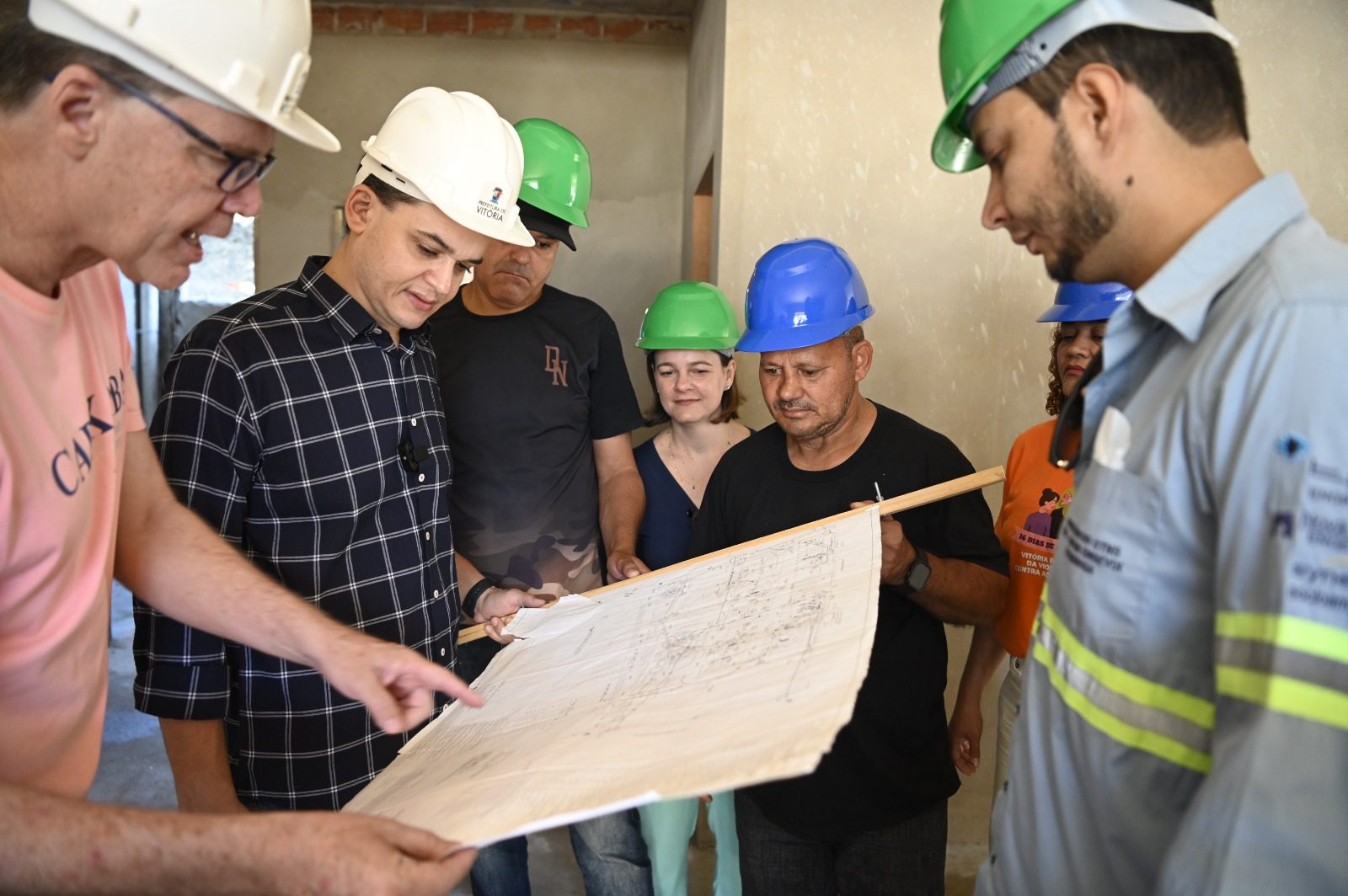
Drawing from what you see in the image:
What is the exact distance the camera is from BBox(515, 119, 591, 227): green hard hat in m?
2.88

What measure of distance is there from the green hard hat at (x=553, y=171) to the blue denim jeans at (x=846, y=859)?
178cm

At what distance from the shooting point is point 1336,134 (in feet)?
11.0

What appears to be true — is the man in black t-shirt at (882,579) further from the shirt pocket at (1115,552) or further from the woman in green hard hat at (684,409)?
the shirt pocket at (1115,552)

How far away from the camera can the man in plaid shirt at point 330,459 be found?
179cm

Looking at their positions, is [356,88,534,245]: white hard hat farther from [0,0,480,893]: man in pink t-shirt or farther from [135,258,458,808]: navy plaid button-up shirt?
[0,0,480,893]: man in pink t-shirt

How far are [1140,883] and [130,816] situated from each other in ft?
3.62

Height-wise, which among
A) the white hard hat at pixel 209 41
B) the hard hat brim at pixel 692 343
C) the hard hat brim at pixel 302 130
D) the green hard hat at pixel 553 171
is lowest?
the hard hat brim at pixel 692 343

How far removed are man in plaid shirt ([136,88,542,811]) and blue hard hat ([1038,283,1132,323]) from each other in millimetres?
1424

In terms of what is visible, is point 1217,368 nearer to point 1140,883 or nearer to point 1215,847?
point 1215,847

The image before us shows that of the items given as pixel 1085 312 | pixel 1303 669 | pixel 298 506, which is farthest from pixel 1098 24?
pixel 298 506

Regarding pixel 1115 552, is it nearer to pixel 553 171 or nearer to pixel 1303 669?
pixel 1303 669

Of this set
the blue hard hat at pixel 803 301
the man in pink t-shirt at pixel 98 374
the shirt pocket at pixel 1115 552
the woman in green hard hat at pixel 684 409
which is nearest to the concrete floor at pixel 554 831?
the woman in green hard hat at pixel 684 409

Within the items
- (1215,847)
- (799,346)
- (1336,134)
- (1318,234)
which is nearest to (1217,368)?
(1318,234)

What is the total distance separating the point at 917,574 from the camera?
1910mm
